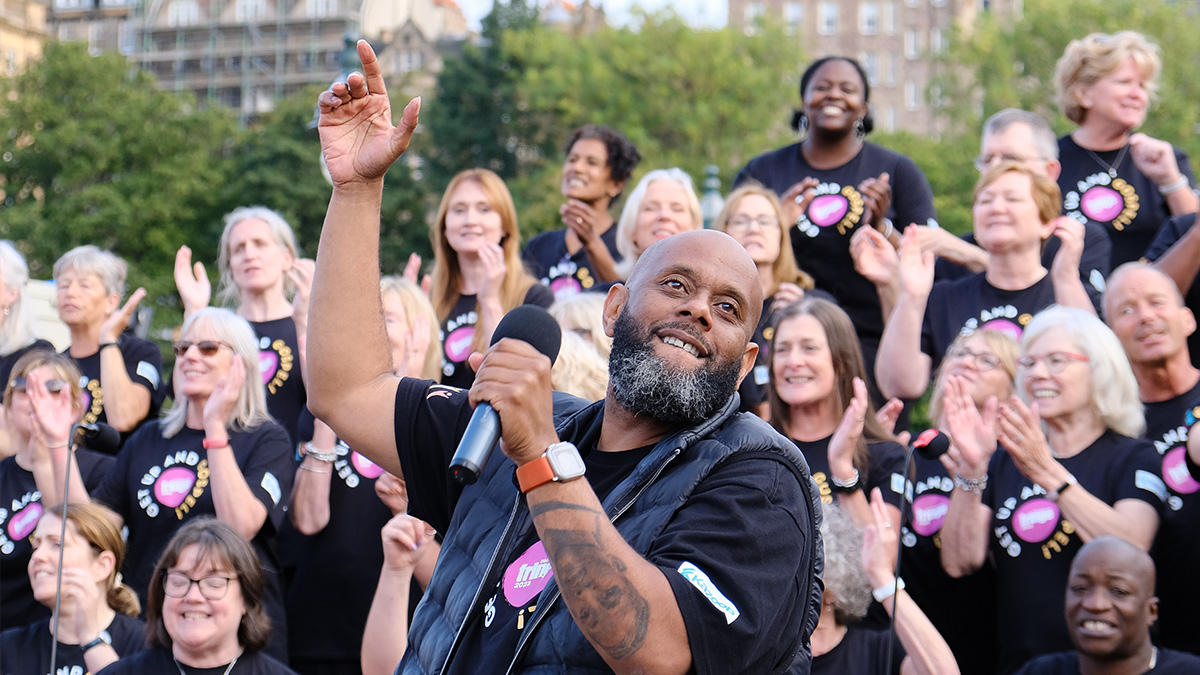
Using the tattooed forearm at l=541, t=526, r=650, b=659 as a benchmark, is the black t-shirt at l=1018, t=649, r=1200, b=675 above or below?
below

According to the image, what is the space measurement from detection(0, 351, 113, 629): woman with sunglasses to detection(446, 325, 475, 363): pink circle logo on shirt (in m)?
1.77

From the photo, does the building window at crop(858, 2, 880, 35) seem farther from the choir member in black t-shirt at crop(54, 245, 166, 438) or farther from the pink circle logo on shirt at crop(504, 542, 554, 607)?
the pink circle logo on shirt at crop(504, 542, 554, 607)

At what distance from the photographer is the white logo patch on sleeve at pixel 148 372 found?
7727 mm

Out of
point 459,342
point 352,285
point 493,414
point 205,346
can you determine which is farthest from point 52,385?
point 493,414

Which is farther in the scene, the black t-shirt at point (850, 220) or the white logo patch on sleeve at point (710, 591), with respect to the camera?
the black t-shirt at point (850, 220)

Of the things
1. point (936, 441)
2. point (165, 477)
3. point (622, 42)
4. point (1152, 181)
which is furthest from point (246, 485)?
point (622, 42)

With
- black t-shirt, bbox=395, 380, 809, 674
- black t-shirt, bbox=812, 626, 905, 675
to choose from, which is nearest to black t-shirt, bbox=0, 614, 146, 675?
black t-shirt, bbox=812, 626, 905, 675

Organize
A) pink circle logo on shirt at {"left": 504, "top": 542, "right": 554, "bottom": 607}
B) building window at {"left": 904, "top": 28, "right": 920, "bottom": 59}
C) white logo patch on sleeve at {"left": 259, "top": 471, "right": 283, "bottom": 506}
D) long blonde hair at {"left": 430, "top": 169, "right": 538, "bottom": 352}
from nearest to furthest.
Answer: pink circle logo on shirt at {"left": 504, "top": 542, "right": 554, "bottom": 607}
white logo patch on sleeve at {"left": 259, "top": 471, "right": 283, "bottom": 506}
long blonde hair at {"left": 430, "top": 169, "right": 538, "bottom": 352}
building window at {"left": 904, "top": 28, "right": 920, "bottom": 59}

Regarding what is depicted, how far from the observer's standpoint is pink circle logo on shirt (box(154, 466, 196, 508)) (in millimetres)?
6316

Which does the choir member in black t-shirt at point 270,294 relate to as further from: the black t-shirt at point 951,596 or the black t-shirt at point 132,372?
the black t-shirt at point 951,596

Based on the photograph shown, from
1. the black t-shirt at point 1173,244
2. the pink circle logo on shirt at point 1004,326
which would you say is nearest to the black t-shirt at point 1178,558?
the pink circle logo on shirt at point 1004,326

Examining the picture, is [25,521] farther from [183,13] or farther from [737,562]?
[183,13]

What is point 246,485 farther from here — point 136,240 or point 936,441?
point 136,240

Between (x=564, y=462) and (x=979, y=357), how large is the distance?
13.3 feet
